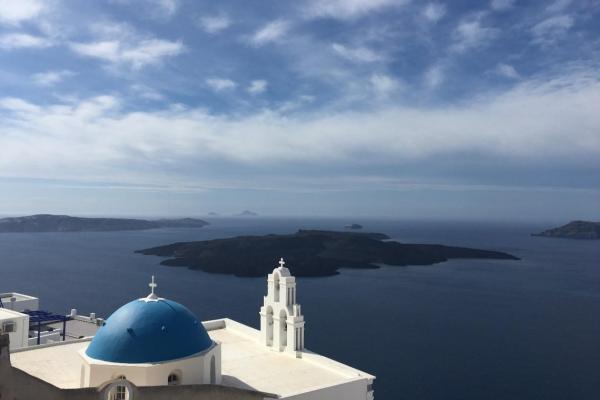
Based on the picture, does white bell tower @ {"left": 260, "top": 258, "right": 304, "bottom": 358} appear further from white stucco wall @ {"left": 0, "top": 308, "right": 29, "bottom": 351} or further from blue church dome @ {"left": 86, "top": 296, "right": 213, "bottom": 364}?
white stucco wall @ {"left": 0, "top": 308, "right": 29, "bottom": 351}

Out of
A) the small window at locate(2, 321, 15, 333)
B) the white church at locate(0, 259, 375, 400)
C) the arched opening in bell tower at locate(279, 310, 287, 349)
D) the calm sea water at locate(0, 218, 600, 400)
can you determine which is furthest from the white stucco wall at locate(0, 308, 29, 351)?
the calm sea water at locate(0, 218, 600, 400)

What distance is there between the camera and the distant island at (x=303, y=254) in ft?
333

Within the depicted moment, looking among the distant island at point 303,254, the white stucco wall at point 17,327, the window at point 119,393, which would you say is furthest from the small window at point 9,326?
the distant island at point 303,254

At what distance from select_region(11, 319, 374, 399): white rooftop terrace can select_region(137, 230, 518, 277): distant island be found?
74138 millimetres

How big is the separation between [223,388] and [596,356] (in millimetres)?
41919

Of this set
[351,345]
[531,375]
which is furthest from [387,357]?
[531,375]

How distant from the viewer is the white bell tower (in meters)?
21.1

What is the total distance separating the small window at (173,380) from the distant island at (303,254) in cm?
7977

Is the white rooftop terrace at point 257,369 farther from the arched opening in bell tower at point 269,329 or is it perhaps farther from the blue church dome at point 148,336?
the blue church dome at point 148,336

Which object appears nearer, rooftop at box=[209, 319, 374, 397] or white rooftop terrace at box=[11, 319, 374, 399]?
white rooftop terrace at box=[11, 319, 374, 399]

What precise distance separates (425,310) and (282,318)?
46791mm

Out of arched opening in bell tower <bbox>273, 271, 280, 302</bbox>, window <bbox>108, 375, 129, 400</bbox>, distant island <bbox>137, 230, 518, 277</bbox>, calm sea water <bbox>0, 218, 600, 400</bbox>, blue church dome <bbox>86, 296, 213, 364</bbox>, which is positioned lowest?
calm sea water <bbox>0, 218, 600, 400</bbox>

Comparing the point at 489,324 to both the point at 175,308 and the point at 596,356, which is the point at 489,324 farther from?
the point at 175,308

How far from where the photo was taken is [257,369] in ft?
63.8
